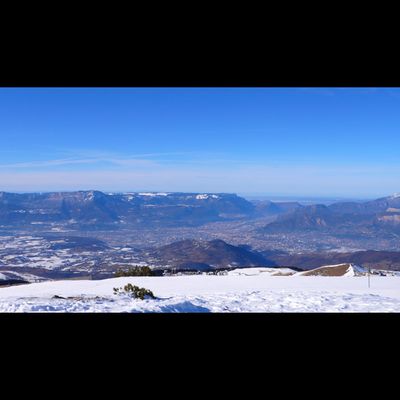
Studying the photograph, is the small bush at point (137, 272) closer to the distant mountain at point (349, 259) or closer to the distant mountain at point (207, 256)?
the distant mountain at point (349, 259)

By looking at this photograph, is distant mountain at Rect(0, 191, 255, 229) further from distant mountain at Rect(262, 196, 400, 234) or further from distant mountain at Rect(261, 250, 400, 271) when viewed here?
distant mountain at Rect(261, 250, 400, 271)

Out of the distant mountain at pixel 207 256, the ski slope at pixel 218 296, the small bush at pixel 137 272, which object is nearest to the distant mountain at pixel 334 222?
the distant mountain at pixel 207 256

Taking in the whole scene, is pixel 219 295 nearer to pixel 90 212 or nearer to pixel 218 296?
pixel 218 296

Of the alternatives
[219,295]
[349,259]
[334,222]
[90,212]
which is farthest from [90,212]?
[219,295]
